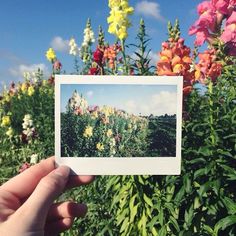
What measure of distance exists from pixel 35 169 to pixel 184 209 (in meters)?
2.24

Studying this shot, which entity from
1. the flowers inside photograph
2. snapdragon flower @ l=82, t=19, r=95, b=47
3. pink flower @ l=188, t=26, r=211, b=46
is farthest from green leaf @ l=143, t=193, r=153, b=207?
snapdragon flower @ l=82, t=19, r=95, b=47

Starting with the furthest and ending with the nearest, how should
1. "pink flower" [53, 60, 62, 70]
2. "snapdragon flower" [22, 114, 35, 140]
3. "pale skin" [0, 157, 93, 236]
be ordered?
"pink flower" [53, 60, 62, 70] < "snapdragon flower" [22, 114, 35, 140] < "pale skin" [0, 157, 93, 236]

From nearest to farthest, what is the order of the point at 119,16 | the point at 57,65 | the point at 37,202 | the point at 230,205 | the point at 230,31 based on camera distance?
the point at 37,202 → the point at 230,205 → the point at 230,31 → the point at 119,16 → the point at 57,65

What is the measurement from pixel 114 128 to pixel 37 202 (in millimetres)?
467

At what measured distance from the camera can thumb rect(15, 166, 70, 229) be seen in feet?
5.10

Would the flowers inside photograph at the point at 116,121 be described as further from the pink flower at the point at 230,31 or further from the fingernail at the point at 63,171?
the pink flower at the point at 230,31

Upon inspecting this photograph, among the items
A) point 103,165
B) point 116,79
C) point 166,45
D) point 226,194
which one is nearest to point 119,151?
point 103,165

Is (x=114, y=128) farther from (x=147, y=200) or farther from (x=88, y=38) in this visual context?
(x=88, y=38)

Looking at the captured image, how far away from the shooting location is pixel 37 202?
5.17ft

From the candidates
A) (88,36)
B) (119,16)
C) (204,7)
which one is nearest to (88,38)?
(88,36)

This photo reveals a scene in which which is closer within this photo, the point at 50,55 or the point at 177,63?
the point at 177,63

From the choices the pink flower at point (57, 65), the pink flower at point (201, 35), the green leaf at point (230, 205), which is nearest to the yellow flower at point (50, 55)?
the pink flower at point (57, 65)

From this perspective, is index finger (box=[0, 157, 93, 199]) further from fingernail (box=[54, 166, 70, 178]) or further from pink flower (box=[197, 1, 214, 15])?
pink flower (box=[197, 1, 214, 15])

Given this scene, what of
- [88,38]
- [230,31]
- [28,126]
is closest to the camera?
[230,31]
